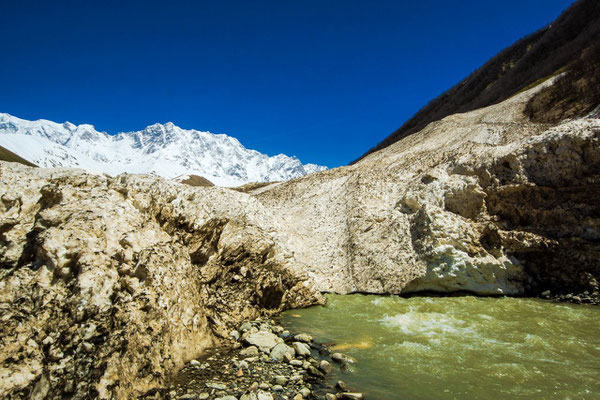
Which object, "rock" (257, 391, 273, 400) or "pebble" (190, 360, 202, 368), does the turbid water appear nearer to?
"rock" (257, 391, 273, 400)

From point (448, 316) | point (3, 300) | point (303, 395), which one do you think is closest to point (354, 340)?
point (303, 395)

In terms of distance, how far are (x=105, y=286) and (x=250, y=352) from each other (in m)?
4.54

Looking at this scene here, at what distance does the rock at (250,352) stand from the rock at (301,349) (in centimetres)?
123

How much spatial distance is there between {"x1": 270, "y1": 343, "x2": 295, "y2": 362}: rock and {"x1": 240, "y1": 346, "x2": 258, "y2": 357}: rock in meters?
0.52

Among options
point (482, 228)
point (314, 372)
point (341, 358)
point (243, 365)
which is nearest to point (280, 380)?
point (314, 372)

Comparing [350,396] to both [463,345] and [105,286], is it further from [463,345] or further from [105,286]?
[105,286]

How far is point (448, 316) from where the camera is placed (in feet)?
43.8

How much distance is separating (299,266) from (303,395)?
29.1ft

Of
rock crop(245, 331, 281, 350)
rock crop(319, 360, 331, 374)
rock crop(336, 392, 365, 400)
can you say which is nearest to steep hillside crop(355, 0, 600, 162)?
rock crop(319, 360, 331, 374)

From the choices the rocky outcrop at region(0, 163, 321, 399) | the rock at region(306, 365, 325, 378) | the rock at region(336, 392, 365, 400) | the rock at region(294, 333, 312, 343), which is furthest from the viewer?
the rock at region(294, 333, 312, 343)

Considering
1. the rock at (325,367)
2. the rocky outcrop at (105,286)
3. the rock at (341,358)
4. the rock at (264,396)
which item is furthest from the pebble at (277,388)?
the rocky outcrop at (105,286)

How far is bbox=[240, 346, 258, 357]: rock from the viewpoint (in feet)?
30.7

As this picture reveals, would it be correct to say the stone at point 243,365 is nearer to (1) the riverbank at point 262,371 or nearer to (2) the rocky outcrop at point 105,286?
(1) the riverbank at point 262,371

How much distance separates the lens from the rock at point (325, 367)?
849cm
